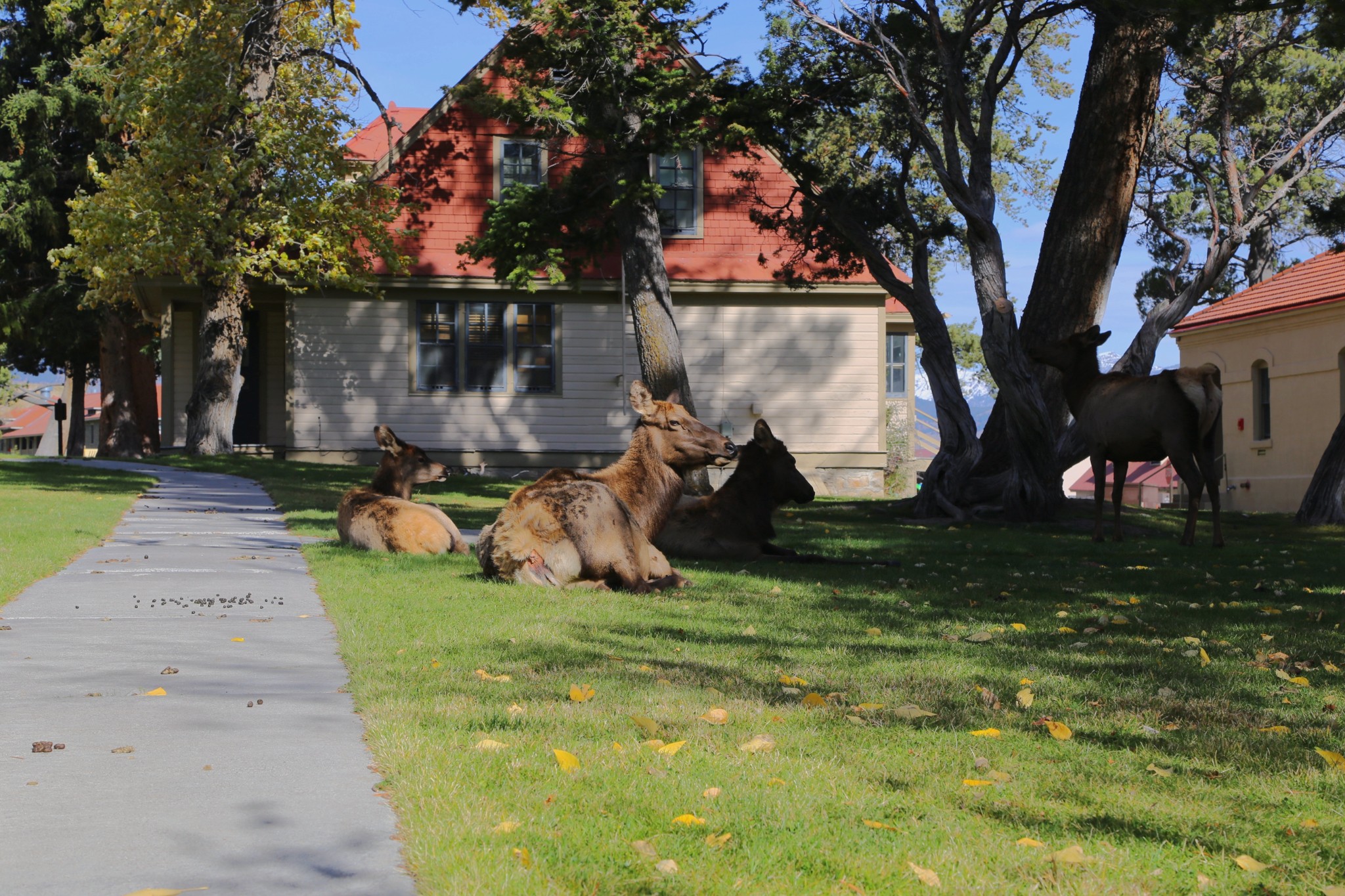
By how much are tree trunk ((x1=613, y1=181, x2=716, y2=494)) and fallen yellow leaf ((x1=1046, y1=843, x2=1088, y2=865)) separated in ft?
59.2

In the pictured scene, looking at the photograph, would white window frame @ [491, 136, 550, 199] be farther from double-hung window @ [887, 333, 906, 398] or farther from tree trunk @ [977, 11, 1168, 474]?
double-hung window @ [887, 333, 906, 398]

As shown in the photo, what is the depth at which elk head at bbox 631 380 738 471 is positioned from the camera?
10.2 m

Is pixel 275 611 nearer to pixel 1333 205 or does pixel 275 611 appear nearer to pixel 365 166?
pixel 1333 205

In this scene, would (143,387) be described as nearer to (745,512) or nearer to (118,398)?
(118,398)

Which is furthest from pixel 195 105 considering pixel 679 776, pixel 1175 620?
pixel 679 776

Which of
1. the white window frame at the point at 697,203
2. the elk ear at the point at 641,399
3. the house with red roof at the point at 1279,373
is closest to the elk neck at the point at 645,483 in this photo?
the elk ear at the point at 641,399

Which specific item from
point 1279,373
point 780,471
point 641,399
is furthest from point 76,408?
point 641,399

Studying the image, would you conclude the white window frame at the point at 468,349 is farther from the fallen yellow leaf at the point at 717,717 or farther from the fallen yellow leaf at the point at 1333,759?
the fallen yellow leaf at the point at 1333,759

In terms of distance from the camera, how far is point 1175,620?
845 centimetres

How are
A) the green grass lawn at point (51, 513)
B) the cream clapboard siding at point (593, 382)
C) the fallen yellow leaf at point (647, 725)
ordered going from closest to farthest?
the fallen yellow leaf at point (647, 725) < the green grass lawn at point (51, 513) < the cream clapboard siding at point (593, 382)

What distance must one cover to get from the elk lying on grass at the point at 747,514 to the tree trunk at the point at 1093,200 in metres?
8.35

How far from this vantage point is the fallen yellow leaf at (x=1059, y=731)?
16.1 feet

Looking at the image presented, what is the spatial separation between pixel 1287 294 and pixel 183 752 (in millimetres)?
37262

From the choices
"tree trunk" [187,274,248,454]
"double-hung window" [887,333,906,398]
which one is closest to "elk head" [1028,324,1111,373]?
"tree trunk" [187,274,248,454]
